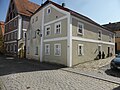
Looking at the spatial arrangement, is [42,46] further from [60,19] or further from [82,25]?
[82,25]

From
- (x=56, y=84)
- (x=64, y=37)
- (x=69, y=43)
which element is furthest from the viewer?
(x=64, y=37)

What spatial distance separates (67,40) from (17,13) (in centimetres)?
1959

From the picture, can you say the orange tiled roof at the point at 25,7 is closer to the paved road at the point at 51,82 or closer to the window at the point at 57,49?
the window at the point at 57,49

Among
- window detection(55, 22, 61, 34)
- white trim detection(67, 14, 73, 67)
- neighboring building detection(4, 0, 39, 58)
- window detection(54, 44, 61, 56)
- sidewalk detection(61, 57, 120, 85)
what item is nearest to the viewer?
sidewalk detection(61, 57, 120, 85)

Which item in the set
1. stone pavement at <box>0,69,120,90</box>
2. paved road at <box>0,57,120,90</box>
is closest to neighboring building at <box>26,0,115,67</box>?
paved road at <box>0,57,120,90</box>

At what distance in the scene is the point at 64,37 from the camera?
52.2 feet

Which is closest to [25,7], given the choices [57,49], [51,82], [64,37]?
[57,49]

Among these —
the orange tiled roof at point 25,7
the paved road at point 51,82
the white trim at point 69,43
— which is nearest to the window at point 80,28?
the white trim at point 69,43

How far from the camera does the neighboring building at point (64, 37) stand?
50.7 ft

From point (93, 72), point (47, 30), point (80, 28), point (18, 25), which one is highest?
point (18, 25)

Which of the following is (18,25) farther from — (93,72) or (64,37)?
(93,72)

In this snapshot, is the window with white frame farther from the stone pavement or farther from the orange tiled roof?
the orange tiled roof

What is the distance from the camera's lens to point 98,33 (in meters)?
21.4

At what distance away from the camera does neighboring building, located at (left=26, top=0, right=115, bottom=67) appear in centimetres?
1546
